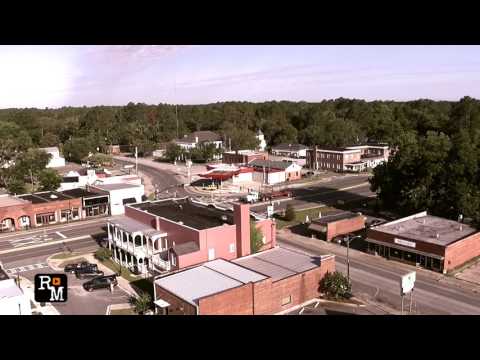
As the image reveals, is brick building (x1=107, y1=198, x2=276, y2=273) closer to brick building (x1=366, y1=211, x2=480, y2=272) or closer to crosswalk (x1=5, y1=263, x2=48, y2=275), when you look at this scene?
crosswalk (x1=5, y1=263, x2=48, y2=275)

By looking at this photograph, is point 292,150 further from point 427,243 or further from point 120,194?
point 427,243

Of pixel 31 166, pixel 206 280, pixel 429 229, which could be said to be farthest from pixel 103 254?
pixel 31 166

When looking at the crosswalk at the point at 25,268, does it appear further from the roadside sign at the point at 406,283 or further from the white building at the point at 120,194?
the roadside sign at the point at 406,283

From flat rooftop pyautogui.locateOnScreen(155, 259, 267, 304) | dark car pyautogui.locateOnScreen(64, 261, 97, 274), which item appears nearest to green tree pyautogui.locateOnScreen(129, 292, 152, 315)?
flat rooftop pyautogui.locateOnScreen(155, 259, 267, 304)

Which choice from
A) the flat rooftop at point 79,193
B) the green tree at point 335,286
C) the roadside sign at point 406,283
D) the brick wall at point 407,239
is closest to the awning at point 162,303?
the green tree at point 335,286
